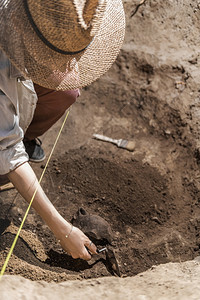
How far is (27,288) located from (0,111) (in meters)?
0.82

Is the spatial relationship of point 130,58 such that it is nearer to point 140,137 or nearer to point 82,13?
point 140,137

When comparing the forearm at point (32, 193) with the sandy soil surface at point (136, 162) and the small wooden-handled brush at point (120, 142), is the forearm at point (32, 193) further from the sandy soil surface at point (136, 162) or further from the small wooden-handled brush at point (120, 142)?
the small wooden-handled brush at point (120, 142)

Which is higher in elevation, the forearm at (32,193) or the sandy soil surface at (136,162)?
the forearm at (32,193)

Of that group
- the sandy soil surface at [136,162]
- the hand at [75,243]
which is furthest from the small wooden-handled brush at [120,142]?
the hand at [75,243]

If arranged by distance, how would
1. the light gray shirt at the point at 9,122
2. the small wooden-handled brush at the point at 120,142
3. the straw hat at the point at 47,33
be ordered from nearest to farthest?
the straw hat at the point at 47,33 < the light gray shirt at the point at 9,122 < the small wooden-handled brush at the point at 120,142

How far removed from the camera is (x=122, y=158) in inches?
114

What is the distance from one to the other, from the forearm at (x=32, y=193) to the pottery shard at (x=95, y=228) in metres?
0.51

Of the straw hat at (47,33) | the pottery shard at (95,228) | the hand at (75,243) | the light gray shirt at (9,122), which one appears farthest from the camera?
the pottery shard at (95,228)

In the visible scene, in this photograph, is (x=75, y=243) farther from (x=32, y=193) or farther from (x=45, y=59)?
(x=45, y=59)

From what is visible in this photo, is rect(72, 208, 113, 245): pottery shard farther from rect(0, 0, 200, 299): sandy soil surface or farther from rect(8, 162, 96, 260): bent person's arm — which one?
rect(8, 162, 96, 260): bent person's arm

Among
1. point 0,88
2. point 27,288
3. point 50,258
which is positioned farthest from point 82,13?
point 50,258

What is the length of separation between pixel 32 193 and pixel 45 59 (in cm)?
59

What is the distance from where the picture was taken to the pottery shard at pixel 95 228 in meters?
2.17

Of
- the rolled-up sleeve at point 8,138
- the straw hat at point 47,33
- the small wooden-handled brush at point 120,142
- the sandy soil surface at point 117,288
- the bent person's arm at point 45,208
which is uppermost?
the straw hat at point 47,33
